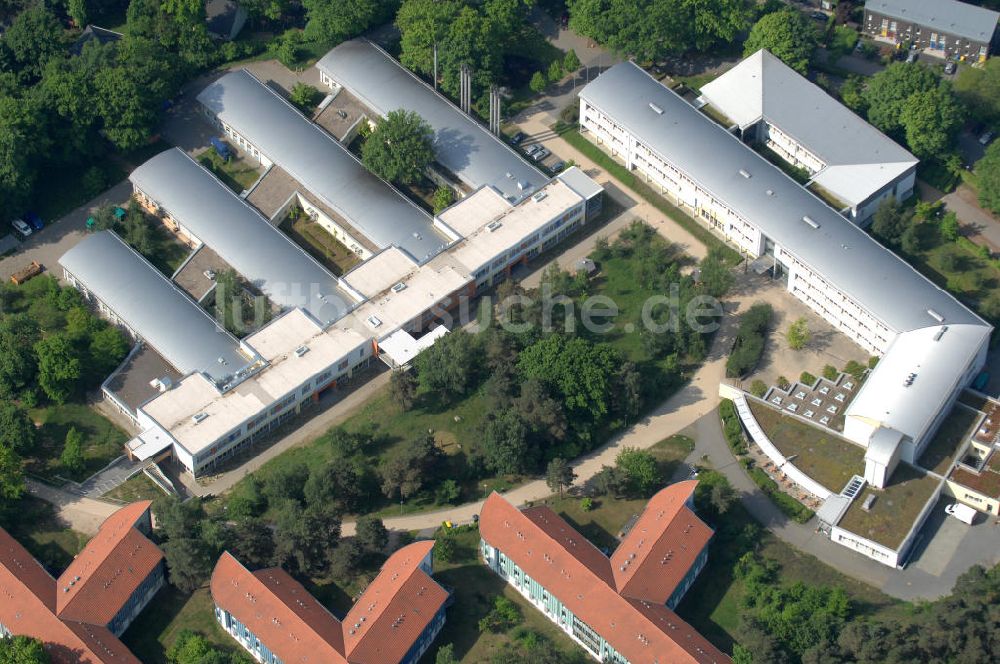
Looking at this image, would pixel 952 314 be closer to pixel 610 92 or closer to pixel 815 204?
pixel 815 204

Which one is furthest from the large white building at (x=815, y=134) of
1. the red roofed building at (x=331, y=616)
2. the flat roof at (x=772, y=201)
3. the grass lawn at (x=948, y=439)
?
the red roofed building at (x=331, y=616)

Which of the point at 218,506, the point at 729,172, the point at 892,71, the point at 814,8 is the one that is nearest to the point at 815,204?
the point at 729,172

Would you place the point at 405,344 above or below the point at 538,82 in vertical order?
below

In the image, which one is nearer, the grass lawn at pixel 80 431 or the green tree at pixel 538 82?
the grass lawn at pixel 80 431

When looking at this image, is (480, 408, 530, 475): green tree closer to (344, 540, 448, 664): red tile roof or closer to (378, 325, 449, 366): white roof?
(344, 540, 448, 664): red tile roof

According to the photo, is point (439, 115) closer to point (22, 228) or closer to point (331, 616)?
point (22, 228)

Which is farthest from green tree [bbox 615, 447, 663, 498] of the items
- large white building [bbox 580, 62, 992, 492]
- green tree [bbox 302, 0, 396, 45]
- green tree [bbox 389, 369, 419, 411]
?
green tree [bbox 302, 0, 396, 45]

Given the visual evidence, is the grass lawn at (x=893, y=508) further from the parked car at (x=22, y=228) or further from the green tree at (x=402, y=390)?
the parked car at (x=22, y=228)

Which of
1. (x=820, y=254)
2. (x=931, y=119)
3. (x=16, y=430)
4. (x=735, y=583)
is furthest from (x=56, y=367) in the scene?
(x=931, y=119)
